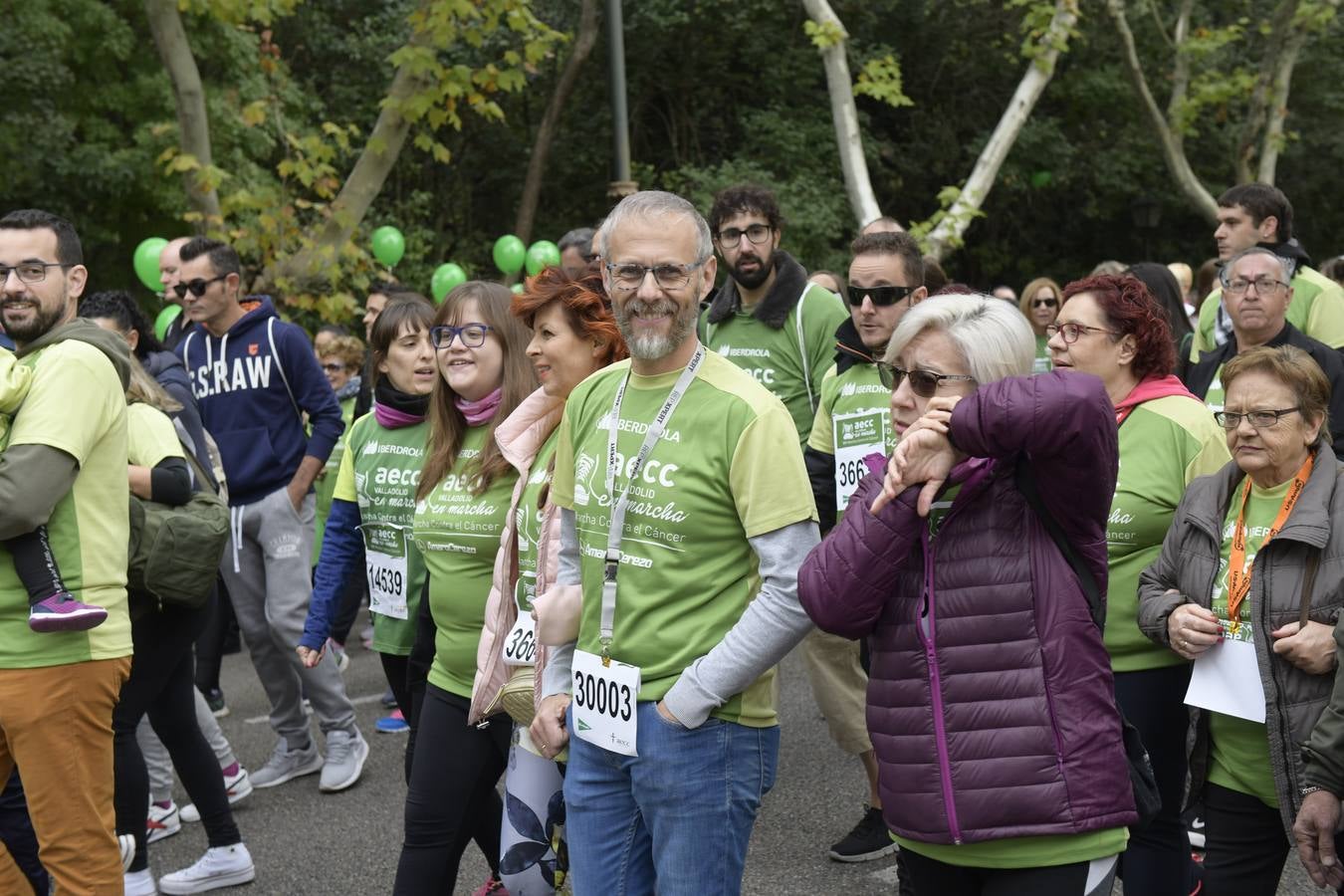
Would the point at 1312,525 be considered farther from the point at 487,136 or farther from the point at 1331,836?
the point at 487,136

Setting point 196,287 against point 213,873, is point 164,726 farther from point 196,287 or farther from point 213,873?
point 196,287

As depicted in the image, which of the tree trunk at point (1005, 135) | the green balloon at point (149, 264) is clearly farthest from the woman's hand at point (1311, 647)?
the tree trunk at point (1005, 135)

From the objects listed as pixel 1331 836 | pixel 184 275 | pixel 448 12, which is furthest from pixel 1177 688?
pixel 448 12

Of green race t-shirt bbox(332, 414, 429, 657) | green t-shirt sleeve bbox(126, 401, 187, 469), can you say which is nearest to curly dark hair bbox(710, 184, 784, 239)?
green race t-shirt bbox(332, 414, 429, 657)

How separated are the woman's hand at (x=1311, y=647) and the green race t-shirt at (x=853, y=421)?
178 centimetres

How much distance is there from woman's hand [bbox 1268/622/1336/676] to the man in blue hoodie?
422 centimetres

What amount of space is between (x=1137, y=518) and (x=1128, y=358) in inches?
17.7

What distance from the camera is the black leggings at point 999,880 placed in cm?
252

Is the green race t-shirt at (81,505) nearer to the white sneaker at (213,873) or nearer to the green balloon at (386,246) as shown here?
the white sneaker at (213,873)

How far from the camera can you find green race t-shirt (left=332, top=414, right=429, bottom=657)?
4551 millimetres

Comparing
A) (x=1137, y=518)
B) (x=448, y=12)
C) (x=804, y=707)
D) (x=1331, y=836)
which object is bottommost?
(x=804, y=707)

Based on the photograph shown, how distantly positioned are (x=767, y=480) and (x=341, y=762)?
4.03 m

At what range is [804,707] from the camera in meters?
7.28

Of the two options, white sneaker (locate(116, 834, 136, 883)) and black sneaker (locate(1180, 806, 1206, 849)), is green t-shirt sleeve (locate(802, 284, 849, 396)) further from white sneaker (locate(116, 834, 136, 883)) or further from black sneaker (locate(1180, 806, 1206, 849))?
white sneaker (locate(116, 834, 136, 883))
